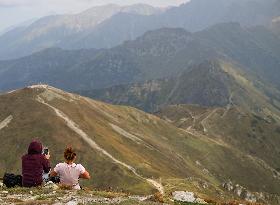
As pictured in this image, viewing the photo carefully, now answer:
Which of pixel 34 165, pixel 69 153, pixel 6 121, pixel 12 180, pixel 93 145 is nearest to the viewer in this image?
pixel 69 153

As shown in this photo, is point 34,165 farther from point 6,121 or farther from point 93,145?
point 6,121

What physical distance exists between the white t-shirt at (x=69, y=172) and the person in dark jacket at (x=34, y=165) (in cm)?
83

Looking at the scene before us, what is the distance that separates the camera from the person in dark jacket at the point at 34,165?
89.2 feet

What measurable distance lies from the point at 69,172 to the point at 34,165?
1.99 metres

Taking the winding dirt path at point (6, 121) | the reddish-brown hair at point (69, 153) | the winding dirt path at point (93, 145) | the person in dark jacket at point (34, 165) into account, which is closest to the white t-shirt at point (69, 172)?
the person in dark jacket at point (34, 165)

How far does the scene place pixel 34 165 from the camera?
2775cm

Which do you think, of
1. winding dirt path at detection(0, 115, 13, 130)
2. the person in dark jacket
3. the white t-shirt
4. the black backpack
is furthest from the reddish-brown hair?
winding dirt path at detection(0, 115, 13, 130)

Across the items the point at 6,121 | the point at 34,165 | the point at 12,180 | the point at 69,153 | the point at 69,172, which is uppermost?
the point at 69,153

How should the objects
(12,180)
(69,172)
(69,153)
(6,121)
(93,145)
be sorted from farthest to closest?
(6,121), (93,145), (12,180), (69,172), (69,153)

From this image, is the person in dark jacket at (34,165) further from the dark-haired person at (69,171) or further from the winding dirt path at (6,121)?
the winding dirt path at (6,121)

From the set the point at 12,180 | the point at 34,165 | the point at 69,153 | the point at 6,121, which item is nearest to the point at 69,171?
the point at 34,165

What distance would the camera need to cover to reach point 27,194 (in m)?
29.3

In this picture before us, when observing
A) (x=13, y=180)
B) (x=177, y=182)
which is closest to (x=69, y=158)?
(x=13, y=180)

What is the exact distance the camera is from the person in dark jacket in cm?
2719
